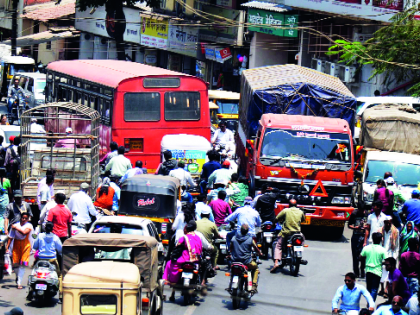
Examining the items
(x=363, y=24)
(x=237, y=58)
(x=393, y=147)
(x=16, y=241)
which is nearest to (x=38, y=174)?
(x=16, y=241)

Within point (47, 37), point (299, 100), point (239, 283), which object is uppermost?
point (47, 37)

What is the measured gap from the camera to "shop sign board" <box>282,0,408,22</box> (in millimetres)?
30609

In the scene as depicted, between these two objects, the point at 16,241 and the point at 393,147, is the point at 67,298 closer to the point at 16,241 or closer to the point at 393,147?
the point at 16,241

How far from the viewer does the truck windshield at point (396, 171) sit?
18.2 m

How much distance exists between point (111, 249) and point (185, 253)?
1857 mm

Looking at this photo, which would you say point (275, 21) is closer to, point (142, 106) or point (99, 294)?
point (142, 106)

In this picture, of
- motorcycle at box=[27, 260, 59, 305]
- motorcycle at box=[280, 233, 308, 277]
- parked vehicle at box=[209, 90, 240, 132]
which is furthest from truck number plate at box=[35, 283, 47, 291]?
parked vehicle at box=[209, 90, 240, 132]

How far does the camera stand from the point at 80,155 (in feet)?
Answer: 55.6

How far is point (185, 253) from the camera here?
1173 cm

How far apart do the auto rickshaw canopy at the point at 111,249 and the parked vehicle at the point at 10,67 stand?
1431 inches

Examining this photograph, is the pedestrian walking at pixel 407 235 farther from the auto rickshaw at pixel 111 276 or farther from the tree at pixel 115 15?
the tree at pixel 115 15

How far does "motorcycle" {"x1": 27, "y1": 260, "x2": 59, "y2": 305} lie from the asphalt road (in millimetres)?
189

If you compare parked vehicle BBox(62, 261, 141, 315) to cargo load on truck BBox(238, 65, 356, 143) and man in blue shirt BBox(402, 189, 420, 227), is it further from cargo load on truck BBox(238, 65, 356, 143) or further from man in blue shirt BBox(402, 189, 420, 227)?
cargo load on truck BBox(238, 65, 356, 143)

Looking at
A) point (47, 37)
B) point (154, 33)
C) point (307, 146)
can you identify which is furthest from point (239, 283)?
point (47, 37)
